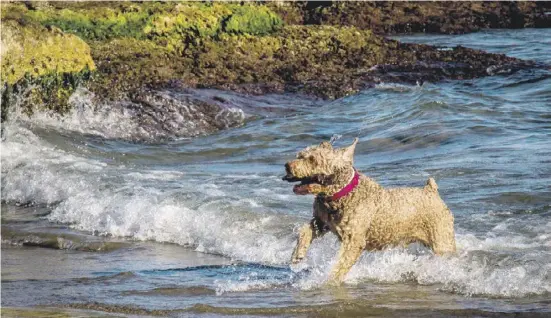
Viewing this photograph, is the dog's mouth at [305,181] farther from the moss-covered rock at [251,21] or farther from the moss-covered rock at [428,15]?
the moss-covered rock at [428,15]

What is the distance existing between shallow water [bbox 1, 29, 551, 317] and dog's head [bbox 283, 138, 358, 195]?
31.0 inches

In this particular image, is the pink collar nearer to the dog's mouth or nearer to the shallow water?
the dog's mouth

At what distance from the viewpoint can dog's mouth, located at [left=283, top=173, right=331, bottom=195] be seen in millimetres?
6727

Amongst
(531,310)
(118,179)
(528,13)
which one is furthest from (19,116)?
(528,13)

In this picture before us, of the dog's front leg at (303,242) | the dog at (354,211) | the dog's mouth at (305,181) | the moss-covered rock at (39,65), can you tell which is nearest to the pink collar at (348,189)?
the dog at (354,211)

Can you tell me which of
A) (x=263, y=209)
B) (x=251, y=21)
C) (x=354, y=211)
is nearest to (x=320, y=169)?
(x=354, y=211)

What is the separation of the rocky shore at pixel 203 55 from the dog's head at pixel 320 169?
31.8 feet

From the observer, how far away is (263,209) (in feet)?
33.8

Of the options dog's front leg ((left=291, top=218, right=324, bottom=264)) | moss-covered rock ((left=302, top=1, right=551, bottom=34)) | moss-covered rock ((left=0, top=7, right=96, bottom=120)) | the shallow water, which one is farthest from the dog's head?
moss-covered rock ((left=302, top=1, right=551, bottom=34))

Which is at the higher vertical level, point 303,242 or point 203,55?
point 203,55

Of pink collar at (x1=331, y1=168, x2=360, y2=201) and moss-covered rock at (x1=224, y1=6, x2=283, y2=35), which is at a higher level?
moss-covered rock at (x1=224, y1=6, x2=283, y2=35)

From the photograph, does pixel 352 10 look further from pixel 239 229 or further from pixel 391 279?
pixel 391 279

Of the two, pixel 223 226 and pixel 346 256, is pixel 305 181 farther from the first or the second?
pixel 223 226

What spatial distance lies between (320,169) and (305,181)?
0.46 feet
